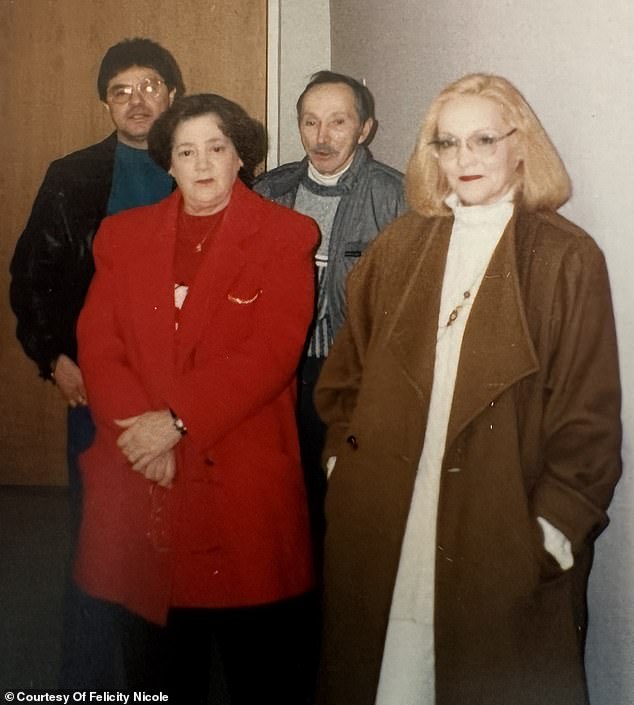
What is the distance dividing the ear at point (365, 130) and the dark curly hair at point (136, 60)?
28 cm

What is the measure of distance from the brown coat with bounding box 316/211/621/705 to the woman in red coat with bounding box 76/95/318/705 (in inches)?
4.9

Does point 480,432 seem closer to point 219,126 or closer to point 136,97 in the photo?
point 219,126

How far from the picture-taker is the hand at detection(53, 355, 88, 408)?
3.63 ft

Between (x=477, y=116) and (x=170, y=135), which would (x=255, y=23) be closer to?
(x=170, y=135)

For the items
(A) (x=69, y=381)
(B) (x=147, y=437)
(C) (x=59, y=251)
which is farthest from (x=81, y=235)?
(B) (x=147, y=437)

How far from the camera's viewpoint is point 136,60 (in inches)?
43.3

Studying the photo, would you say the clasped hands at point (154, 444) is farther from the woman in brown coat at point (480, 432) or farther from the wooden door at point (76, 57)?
the wooden door at point (76, 57)

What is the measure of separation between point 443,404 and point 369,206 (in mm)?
314

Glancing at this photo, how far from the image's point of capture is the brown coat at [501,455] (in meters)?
0.84

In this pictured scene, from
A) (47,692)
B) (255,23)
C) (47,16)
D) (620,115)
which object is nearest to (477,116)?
(620,115)

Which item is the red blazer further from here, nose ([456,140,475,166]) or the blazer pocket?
nose ([456,140,475,166])

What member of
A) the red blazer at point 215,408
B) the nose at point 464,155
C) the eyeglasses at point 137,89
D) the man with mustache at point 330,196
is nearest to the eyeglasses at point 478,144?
the nose at point 464,155

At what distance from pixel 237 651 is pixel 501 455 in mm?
506

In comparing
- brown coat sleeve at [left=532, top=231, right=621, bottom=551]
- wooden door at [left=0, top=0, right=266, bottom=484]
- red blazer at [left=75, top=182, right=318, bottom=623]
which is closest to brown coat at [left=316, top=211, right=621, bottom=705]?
brown coat sleeve at [left=532, top=231, right=621, bottom=551]
